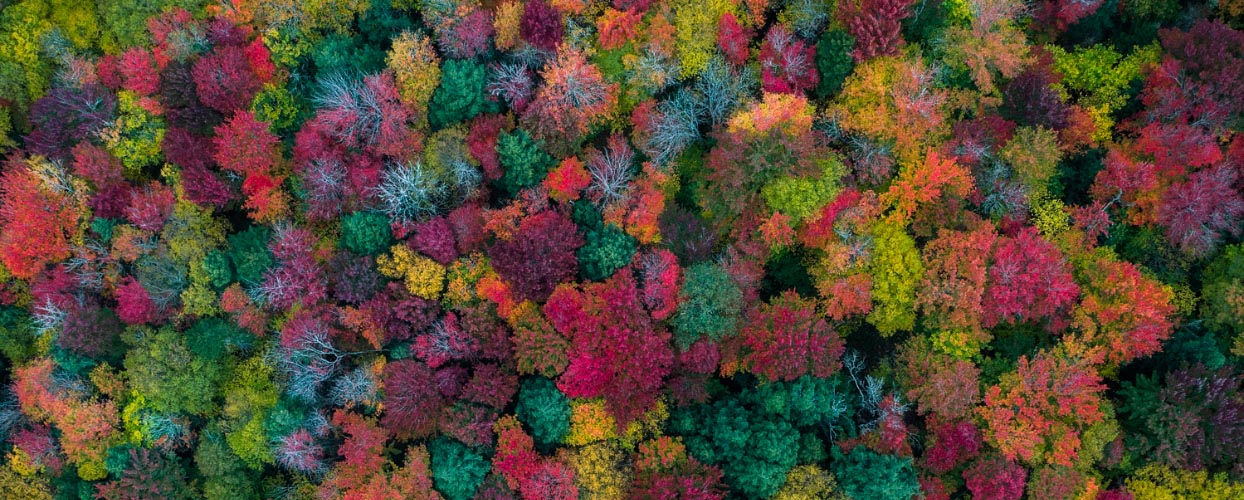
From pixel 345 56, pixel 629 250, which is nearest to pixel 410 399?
pixel 629 250

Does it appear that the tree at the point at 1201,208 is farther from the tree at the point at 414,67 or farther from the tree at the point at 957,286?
the tree at the point at 414,67

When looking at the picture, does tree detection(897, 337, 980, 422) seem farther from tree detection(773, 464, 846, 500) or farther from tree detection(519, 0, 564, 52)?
tree detection(519, 0, 564, 52)

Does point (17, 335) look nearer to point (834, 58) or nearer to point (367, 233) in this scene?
point (367, 233)

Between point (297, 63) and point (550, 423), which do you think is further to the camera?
point (297, 63)

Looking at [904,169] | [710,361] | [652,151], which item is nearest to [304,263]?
[652,151]

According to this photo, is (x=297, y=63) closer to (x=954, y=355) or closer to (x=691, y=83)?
(x=691, y=83)

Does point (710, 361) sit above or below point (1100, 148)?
below

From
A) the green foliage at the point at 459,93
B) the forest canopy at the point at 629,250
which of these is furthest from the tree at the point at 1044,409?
the green foliage at the point at 459,93

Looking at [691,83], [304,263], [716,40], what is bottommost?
[304,263]
